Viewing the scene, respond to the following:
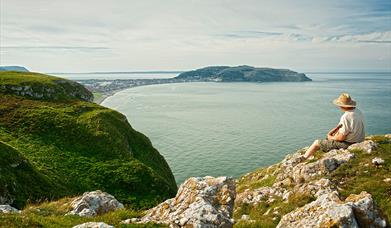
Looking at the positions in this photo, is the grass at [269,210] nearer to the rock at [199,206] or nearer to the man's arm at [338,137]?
the rock at [199,206]

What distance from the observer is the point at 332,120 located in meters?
179

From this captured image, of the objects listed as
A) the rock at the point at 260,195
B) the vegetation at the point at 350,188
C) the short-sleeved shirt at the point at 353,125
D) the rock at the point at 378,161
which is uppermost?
the short-sleeved shirt at the point at 353,125

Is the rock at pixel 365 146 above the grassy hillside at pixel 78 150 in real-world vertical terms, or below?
above

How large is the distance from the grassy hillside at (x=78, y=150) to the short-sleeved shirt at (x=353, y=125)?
30247 millimetres

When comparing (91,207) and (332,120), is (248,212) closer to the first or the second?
(91,207)

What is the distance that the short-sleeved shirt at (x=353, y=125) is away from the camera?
23.5 m

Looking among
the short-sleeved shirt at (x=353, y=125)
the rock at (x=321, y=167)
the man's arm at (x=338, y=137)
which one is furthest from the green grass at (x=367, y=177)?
the man's arm at (x=338, y=137)

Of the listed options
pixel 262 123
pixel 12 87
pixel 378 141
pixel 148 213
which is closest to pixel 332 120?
pixel 262 123

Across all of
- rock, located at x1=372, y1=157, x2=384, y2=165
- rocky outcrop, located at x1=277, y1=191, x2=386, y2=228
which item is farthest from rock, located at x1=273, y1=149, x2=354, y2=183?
rocky outcrop, located at x1=277, y1=191, x2=386, y2=228

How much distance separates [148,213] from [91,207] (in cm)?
755

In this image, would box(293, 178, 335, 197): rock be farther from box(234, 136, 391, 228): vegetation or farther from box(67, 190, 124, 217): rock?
box(67, 190, 124, 217): rock

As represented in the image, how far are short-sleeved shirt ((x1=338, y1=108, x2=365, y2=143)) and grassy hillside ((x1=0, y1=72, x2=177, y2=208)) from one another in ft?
99.2

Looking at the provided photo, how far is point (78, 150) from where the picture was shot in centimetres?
6016

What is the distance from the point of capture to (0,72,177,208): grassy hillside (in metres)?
49.5
